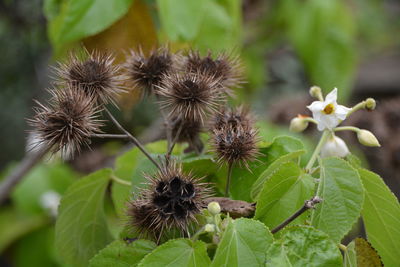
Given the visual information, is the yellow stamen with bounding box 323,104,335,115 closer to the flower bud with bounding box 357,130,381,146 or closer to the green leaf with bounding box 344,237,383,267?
the flower bud with bounding box 357,130,381,146

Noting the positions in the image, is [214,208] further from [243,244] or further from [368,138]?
[368,138]

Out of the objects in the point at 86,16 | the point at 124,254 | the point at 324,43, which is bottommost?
the point at 124,254

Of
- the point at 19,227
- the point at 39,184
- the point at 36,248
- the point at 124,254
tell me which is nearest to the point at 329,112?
the point at 124,254

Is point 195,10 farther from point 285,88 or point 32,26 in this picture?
point 285,88

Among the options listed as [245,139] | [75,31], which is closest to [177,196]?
[245,139]

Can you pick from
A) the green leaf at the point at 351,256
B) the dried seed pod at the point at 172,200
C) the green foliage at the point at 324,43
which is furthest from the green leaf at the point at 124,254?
the green foliage at the point at 324,43

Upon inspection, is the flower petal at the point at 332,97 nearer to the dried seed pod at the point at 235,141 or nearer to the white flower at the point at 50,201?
the dried seed pod at the point at 235,141
